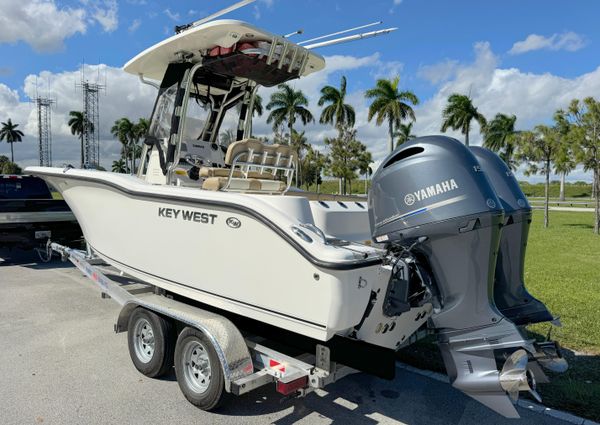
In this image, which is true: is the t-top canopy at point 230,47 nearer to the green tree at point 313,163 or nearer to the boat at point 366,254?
the boat at point 366,254

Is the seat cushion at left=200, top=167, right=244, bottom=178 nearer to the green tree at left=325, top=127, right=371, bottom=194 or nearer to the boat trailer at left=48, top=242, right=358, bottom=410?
the boat trailer at left=48, top=242, right=358, bottom=410

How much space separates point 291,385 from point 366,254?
1.07 metres

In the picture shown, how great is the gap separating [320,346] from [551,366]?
150cm

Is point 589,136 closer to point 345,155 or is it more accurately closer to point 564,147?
point 564,147

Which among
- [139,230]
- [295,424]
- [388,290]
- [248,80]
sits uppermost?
[248,80]

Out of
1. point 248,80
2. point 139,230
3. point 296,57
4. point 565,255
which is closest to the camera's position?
point 139,230

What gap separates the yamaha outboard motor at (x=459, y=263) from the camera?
2.73 metres

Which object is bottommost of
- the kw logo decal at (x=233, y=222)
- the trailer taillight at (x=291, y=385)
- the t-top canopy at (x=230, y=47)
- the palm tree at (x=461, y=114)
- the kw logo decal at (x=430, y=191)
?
the trailer taillight at (x=291, y=385)

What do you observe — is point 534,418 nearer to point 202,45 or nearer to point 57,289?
point 202,45

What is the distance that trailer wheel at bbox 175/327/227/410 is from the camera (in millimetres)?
3395

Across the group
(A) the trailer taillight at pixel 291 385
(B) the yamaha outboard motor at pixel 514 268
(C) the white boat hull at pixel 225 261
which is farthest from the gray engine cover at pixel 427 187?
(A) the trailer taillight at pixel 291 385

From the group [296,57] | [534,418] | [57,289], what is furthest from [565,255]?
[57,289]

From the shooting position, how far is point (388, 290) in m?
3.05

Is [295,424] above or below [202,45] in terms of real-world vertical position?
below
